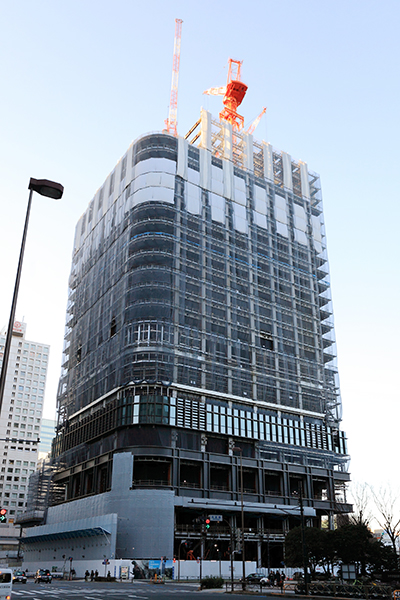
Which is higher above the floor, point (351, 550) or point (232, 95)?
point (232, 95)

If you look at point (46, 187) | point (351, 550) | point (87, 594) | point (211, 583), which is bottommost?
point (87, 594)

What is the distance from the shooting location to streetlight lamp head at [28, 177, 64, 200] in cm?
2056

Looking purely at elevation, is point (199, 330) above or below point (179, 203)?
below

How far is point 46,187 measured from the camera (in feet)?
67.7

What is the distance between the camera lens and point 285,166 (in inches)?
4983

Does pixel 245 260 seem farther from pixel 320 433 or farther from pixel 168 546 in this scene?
pixel 168 546

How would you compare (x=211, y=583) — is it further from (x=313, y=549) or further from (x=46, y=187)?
(x=46, y=187)

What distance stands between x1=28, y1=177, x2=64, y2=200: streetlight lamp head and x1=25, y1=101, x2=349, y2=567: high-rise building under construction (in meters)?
62.8

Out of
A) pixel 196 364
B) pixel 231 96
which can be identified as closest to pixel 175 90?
pixel 231 96

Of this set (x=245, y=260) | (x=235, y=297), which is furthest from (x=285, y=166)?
(x=235, y=297)

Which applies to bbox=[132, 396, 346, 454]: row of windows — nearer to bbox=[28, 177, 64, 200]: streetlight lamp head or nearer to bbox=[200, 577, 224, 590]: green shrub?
bbox=[200, 577, 224, 590]: green shrub

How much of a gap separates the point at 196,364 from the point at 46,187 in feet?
237

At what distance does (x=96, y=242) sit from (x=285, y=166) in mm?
46804

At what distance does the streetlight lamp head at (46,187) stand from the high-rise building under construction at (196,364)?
6278 centimetres
